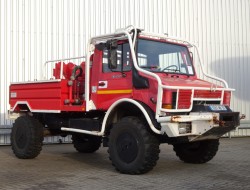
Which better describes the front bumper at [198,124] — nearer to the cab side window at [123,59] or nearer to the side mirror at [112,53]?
the cab side window at [123,59]

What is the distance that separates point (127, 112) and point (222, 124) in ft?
6.05

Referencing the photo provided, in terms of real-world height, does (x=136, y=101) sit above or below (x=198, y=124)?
above

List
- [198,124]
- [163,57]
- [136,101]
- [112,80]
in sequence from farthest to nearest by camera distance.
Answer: [163,57] → [112,80] → [136,101] → [198,124]

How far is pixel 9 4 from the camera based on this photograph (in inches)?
511

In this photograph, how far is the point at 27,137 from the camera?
9.73 m

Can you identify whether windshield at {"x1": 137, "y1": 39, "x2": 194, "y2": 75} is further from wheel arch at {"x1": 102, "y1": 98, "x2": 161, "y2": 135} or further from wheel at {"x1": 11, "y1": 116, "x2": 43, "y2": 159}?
wheel at {"x1": 11, "y1": 116, "x2": 43, "y2": 159}

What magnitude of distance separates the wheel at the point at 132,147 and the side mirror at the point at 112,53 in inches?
42.0

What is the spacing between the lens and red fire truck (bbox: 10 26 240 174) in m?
7.29

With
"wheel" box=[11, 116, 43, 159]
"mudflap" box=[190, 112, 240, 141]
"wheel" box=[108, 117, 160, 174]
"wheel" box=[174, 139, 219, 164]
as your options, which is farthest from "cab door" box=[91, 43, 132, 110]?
"wheel" box=[11, 116, 43, 159]

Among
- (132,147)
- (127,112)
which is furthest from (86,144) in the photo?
(132,147)

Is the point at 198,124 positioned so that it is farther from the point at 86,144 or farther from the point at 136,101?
the point at 86,144

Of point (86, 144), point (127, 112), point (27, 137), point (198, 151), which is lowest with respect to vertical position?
point (86, 144)

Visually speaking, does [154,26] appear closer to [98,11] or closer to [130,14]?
[130,14]

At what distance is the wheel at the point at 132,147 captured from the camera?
24.0 ft
